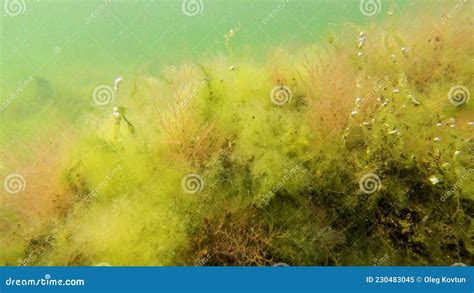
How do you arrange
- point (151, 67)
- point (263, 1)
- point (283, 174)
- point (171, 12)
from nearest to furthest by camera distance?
point (283, 174) → point (151, 67) → point (263, 1) → point (171, 12)

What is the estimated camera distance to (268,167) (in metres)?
4.71

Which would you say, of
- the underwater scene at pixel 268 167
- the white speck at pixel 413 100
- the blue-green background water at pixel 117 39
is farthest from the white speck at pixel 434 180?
the blue-green background water at pixel 117 39

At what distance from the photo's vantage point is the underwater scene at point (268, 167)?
4.64 metres

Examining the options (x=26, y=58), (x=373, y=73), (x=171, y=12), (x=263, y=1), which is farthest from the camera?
(x=171, y=12)

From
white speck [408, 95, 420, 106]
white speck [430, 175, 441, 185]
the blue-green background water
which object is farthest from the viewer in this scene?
the blue-green background water

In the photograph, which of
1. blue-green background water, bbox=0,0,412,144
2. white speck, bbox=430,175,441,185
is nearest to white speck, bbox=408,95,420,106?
white speck, bbox=430,175,441,185

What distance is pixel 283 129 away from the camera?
16.2ft

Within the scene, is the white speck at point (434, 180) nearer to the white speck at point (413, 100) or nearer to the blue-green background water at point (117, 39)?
the white speck at point (413, 100)

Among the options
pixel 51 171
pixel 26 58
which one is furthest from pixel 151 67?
pixel 26 58

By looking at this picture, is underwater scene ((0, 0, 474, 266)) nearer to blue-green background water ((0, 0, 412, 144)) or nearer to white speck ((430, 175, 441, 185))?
white speck ((430, 175, 441, 185))

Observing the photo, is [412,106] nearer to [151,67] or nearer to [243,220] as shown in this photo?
[243,220]

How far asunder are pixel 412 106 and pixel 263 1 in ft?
39.5

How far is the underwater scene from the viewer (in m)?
4.64

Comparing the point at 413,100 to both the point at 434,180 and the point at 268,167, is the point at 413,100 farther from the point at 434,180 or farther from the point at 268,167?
the point at 268,167
